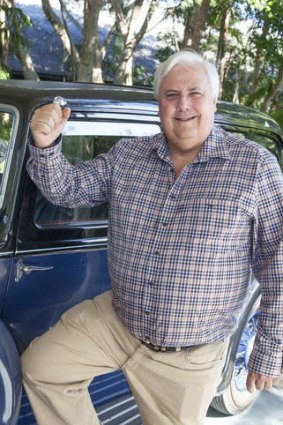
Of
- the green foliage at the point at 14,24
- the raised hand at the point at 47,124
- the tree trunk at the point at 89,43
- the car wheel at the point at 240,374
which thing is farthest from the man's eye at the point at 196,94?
the green foliage at the point at 14,24

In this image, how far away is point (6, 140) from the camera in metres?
2.24

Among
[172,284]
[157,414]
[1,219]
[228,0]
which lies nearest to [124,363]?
[157,414]

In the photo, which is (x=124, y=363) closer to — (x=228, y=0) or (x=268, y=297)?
A: (x=268, y=297)

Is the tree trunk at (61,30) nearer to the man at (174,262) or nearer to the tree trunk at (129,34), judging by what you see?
the tree trunk at (129,34)

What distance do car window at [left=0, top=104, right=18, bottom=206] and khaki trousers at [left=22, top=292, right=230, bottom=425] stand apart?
650 millimetres

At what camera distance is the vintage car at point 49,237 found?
221 centimetres

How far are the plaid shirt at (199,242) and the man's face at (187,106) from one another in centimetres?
7

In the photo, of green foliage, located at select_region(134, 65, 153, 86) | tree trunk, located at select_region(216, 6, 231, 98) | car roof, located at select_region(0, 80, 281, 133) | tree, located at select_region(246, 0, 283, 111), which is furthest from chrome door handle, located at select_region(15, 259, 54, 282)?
green foliage, located at select_region(134, 65, 153, 86)

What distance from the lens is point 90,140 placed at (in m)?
2.55

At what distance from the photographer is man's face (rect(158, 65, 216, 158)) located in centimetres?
209

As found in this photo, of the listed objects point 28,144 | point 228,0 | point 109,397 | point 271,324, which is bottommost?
point 109,397

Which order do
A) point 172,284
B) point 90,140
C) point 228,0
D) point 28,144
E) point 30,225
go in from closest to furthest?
point 172,284
point 28,144
point 30,225
point 90,140
point 228,0

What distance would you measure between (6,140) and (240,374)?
2075 mm

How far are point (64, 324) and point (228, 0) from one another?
30.6 feet
